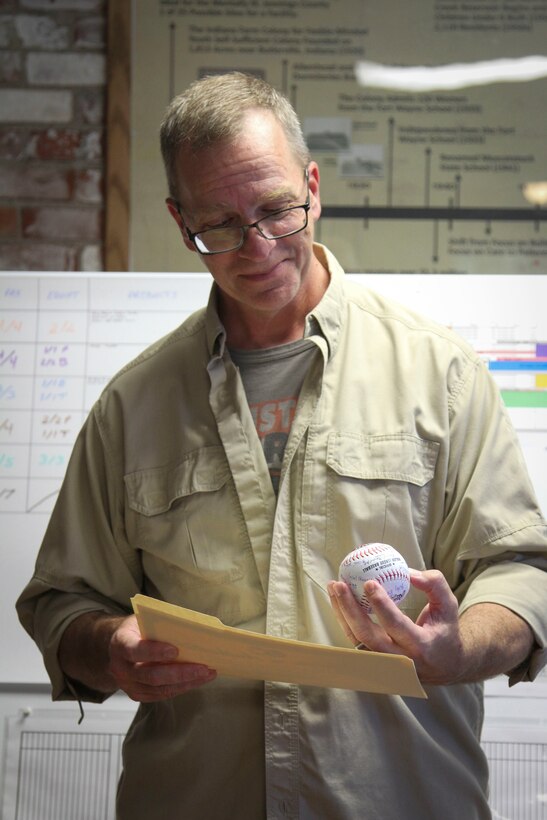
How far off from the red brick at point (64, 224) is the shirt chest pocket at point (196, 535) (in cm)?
145

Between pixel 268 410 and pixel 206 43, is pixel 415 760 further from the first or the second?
pixel 206 43

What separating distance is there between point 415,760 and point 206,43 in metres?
2.09

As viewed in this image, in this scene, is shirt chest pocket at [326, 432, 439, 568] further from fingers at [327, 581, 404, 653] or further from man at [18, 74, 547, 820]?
fingers at [327, 581, 404, 653]

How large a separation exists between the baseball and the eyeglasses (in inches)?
17.0

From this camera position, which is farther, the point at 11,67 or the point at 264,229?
the point at 11,67

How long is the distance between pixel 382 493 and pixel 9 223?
1771 mm

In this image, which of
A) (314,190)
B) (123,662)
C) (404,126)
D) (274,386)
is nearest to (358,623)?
(123,662)

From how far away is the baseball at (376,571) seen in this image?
1.16m

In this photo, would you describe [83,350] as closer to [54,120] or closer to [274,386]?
[54,120]

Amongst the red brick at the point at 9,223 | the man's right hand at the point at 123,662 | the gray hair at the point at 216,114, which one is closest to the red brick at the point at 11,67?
the red brick at the point at 9,223

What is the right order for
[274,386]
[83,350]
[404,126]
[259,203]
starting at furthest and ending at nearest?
[404,126] < [83,350] < [274,386] < [259,203]

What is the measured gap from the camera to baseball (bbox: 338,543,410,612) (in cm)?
116

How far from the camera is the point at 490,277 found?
2256 millimetres

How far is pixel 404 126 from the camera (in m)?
2.69
